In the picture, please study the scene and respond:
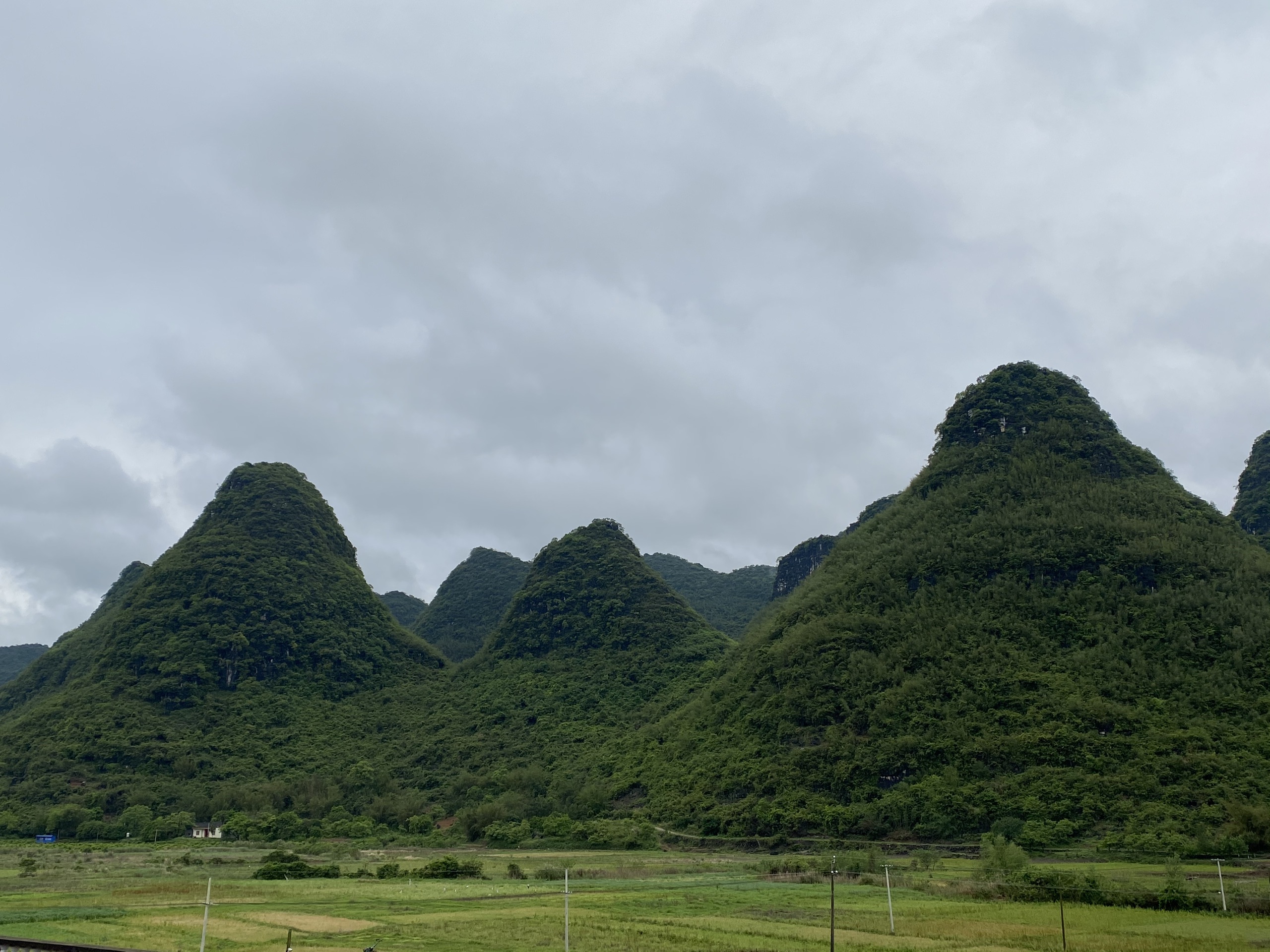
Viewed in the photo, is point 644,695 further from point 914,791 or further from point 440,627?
point 440,627

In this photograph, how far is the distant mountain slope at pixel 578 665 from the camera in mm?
79062

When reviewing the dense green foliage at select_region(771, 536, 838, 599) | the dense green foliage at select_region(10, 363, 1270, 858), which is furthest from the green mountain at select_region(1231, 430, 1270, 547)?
the dense green foliage at select_region(771, 536, 838, 599)

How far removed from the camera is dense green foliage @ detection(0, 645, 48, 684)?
159750 mm

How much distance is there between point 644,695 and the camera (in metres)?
85.9

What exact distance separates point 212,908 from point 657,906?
14.5 metres

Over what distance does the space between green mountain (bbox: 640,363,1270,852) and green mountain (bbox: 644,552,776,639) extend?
227 ft

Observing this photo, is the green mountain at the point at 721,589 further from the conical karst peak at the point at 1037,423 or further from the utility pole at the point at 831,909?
the utility pole at the point at 831,909

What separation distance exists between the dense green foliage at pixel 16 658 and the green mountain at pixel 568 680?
110905 millimetres

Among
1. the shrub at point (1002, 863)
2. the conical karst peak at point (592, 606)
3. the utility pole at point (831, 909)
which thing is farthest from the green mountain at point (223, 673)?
the shrub at point (1002, 863)

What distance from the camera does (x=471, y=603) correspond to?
144 m

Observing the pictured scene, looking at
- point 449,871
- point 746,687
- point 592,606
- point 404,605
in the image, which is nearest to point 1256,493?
point 746,687

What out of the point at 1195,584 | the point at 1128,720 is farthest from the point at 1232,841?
the point at 1195,584

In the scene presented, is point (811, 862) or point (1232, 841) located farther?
point (811, 862)

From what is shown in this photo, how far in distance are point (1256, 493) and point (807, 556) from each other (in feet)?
176
